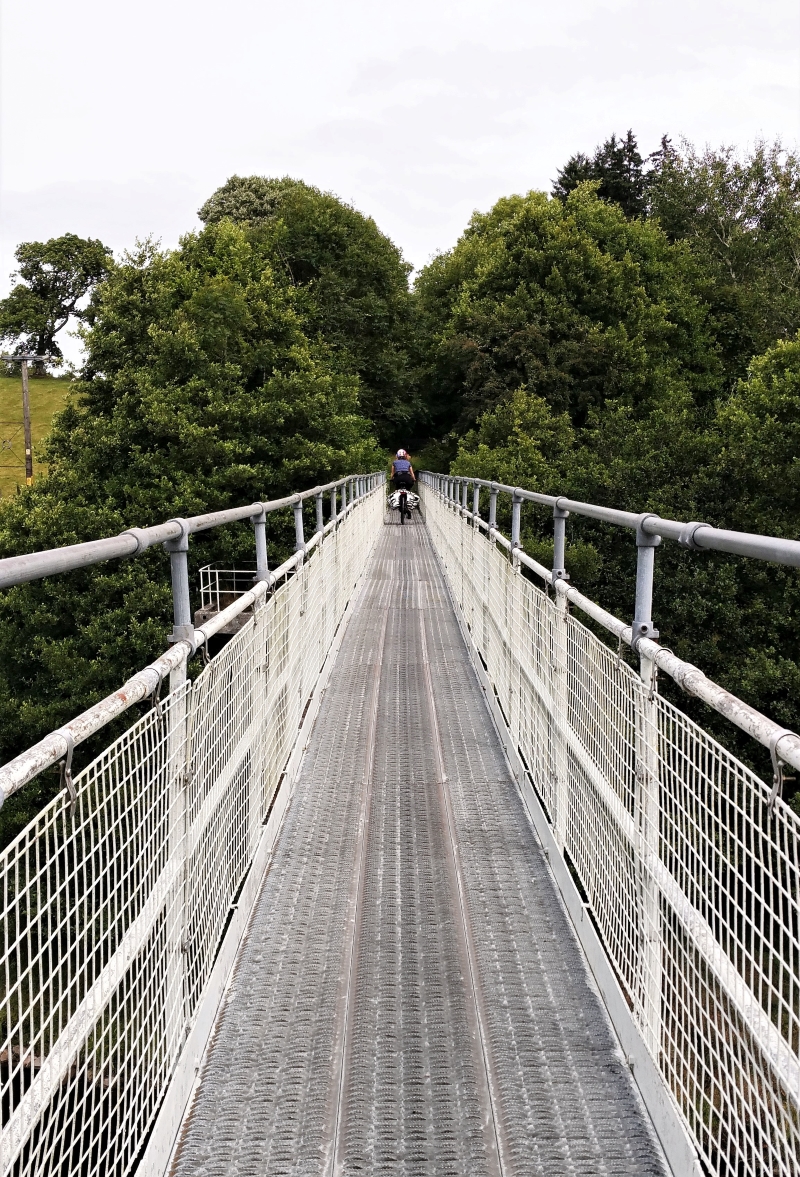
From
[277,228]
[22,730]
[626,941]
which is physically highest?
[277,228]

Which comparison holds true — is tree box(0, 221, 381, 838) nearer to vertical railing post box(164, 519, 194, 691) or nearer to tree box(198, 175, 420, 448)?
tree box(198, 175, 420, 448)

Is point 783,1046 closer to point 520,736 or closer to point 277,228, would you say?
A: point 520,736

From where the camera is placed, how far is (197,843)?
2709mm

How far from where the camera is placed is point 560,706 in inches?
154

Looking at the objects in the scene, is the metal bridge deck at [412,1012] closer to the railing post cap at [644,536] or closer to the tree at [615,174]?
the railing post cap at [644,536]

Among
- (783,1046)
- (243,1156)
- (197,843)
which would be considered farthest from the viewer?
(197,843)

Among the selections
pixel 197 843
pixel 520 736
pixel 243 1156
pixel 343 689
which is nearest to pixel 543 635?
pixel 520 736

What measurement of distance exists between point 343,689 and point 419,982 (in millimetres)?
4009

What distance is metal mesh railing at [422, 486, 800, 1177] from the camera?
1.73 m

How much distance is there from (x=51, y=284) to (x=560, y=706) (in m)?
64.8

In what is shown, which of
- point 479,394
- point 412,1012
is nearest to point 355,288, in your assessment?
point 479,394

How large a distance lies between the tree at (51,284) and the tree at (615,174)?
95.9 feet

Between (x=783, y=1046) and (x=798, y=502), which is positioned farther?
(x=798, y=502)

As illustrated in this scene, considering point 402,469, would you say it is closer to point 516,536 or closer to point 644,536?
point 516,536
